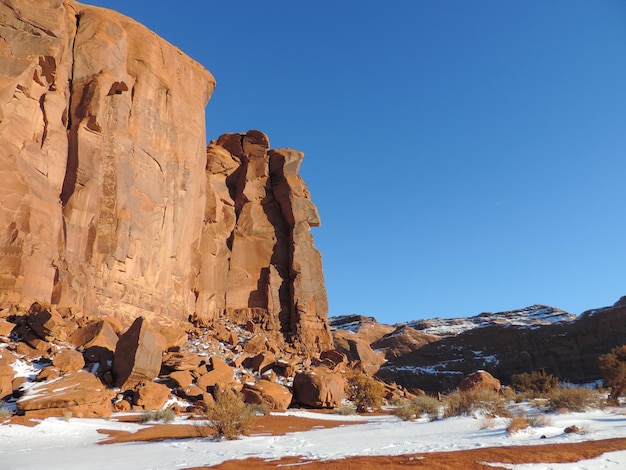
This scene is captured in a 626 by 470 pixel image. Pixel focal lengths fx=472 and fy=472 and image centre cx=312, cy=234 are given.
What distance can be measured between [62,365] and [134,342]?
259 centimetres

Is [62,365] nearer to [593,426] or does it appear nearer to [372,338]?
[593,426]

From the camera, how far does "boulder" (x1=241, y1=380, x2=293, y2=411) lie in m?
19.9

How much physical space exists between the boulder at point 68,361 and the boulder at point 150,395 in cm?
226

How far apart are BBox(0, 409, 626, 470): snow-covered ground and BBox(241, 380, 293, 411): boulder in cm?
723

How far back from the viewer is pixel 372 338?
280 ft

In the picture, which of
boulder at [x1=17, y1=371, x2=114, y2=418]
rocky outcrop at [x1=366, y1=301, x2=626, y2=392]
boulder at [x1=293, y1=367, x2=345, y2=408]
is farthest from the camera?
rocky outcrop at [x1=366, y1=301, x2=626, y2=392]

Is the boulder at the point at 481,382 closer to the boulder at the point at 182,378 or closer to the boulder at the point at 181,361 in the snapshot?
the boulder at the point at 181,361

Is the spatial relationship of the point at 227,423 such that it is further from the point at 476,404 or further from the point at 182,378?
the point at 182,378

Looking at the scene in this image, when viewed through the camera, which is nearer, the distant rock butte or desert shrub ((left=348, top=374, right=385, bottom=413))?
the distant rock butte

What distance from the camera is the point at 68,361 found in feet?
57.1

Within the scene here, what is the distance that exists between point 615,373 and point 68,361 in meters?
23.1

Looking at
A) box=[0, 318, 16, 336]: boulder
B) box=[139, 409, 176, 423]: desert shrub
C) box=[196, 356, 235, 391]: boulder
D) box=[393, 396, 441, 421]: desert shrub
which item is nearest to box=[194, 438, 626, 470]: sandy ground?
box=[393, 396, 441, 421]: desert shrub

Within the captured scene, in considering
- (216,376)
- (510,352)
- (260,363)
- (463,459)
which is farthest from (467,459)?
(510,352)

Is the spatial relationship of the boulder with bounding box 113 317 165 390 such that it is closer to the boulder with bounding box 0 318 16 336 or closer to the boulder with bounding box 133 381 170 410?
the boulder with bounding box 133 381 170 410
